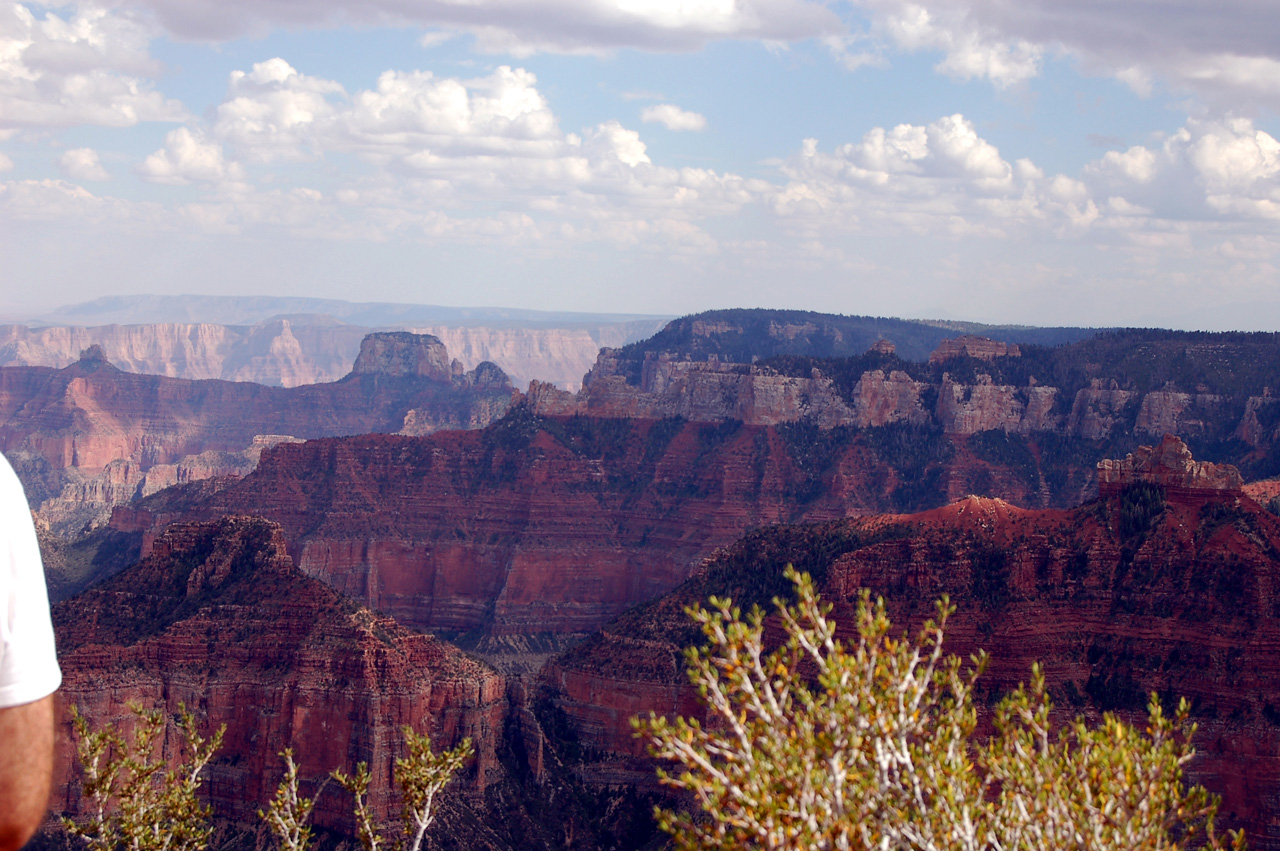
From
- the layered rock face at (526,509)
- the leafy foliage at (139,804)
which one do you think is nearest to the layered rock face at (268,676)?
the leafy foliage at (139,804)

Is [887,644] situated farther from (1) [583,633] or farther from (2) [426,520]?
(2) [426,520]

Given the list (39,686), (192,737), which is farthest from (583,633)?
(39,686)

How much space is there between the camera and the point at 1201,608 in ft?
211

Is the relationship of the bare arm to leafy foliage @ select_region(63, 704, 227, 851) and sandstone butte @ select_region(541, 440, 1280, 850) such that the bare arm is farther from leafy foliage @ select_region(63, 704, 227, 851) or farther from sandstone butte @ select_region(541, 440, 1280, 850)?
sandstone butte @ select_region(541, 440, 1280, 850)

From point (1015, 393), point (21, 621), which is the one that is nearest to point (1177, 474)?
point (21, 621)

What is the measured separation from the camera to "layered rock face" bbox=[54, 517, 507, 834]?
63.0 m

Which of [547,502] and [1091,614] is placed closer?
[1091,614]

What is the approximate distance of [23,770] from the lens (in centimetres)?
753

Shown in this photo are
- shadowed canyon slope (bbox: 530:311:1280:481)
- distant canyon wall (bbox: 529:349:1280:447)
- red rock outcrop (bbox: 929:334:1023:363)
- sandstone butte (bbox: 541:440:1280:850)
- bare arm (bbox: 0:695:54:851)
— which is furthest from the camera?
red rock outcrop (bbox: 929:334:1023:363)

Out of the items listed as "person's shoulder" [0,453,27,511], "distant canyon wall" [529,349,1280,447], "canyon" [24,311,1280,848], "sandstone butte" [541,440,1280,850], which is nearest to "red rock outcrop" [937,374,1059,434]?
"distant canyon wall" [529,349,1280,447]

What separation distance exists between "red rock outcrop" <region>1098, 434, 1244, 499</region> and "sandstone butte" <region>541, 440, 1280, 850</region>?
87 millimetres

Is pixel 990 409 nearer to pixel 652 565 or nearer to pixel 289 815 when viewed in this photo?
pixel 652 565

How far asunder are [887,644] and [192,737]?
20817 mm

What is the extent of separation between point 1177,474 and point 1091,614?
10111 millimetres
